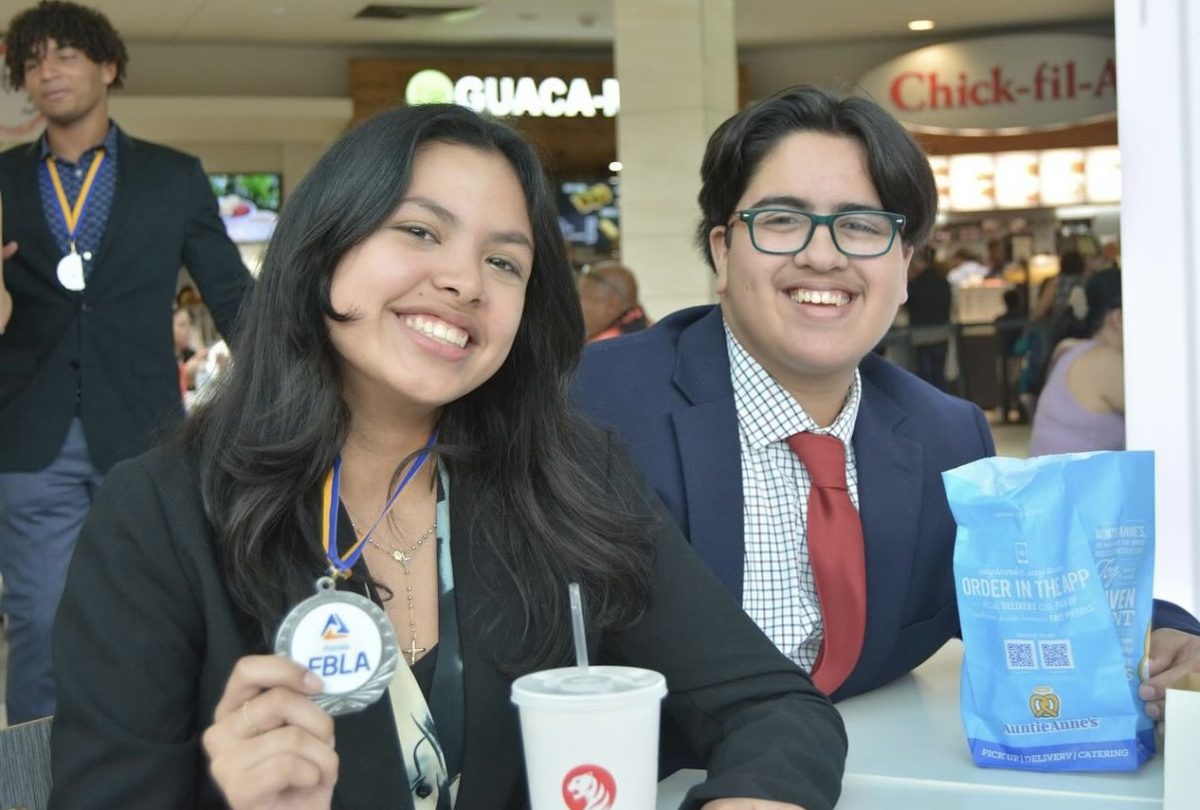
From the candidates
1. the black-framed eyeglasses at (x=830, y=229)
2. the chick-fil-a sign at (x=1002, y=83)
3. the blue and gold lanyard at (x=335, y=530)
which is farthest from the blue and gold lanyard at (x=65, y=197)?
the chick-fil-a sign at (x=1002, y=83)

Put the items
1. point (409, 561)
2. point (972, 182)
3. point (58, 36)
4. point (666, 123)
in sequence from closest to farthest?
point (409, 561) → point (58, 36) → point (666, 123) → point (972, 182)

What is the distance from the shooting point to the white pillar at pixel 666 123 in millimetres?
8516

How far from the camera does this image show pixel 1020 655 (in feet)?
4.87

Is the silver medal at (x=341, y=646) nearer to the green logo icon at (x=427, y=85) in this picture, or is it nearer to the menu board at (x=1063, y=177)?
the green logo icon at (x=427, y=85)

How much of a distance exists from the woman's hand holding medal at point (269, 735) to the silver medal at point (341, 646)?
12 millimetres

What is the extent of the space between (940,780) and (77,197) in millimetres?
2682

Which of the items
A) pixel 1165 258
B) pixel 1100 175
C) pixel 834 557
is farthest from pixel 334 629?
pixel 1100 175

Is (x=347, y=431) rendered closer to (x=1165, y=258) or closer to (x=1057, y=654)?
(x=1057, y=654)

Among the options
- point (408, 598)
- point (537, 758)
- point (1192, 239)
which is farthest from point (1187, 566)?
point (537, 758)

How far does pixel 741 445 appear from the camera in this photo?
6.55 feet

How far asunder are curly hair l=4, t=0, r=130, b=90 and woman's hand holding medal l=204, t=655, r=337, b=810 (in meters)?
2.88

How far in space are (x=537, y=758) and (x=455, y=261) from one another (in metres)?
0.58

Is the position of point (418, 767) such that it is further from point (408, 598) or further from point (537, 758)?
point (537, 758)

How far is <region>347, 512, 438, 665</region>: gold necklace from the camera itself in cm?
147
